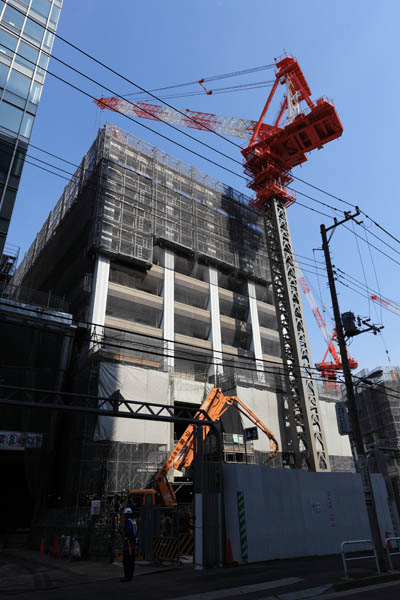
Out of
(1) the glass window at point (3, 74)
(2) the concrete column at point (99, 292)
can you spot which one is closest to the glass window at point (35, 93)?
(1) the glass window at point (3, 74)

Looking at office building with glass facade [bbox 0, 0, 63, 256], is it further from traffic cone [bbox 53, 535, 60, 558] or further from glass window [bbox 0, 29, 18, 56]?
traffic cone [bbox 53, 535, 60, 558]

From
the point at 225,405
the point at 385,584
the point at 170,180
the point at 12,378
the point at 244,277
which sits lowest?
the point at 385,584

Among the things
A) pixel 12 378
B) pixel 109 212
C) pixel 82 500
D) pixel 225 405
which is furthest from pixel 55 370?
pixel 109 212

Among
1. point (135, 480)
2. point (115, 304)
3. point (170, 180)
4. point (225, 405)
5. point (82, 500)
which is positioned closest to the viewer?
point (82, 500)

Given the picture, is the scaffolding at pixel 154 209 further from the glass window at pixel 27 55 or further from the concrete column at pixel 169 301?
the glass window at pixel 27 55

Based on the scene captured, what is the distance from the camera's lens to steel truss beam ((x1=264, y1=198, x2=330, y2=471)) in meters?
32.0

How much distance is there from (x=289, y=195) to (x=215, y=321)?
17.8m

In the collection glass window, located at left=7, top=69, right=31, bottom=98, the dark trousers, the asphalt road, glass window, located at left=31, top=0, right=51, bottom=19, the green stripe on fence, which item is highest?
glass window, located at left=31, top=0, right=51, bottom=19

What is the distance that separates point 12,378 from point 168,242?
858 inches

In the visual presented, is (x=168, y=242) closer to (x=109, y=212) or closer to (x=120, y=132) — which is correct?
(x=109, y=212)

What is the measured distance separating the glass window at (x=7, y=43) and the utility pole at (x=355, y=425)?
2468cm

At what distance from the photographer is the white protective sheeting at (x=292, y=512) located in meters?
12.9

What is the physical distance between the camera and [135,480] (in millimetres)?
24250

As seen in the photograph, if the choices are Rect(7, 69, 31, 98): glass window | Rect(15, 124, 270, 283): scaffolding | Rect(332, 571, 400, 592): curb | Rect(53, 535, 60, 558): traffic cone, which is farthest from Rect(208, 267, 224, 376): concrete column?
Rect(332, 571, 400, 592): curb
